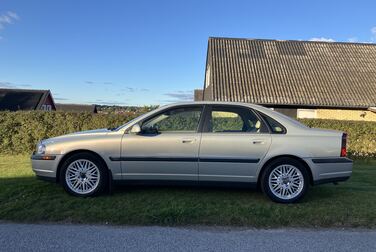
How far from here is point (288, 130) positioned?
618 centimetres

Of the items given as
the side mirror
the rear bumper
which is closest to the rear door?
the rear bumper

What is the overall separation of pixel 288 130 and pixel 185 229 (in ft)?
7.75

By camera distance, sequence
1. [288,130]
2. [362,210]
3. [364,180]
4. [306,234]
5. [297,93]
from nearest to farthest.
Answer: [306,234] → [362,210] → [288,130] → [364,180] → [297,93]

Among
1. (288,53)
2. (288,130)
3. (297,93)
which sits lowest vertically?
(288,130)

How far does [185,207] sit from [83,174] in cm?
176

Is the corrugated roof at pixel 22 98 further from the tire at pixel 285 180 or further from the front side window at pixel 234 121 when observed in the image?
the tire at pixel 285 180

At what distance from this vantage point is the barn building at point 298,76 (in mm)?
20812

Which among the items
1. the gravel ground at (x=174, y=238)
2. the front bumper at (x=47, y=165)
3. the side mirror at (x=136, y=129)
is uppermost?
the side mirror at (x=136, y=129)

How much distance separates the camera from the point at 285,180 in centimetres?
610

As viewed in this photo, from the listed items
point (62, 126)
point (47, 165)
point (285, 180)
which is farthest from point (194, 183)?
point (62, 126)

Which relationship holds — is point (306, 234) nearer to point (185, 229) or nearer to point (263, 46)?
point (185, 229)

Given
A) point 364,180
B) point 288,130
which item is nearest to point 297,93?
point 364,180

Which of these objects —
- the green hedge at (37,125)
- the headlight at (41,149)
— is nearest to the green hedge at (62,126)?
the green hedge at (37,125)

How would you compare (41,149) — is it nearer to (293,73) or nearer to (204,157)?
(204,157)
